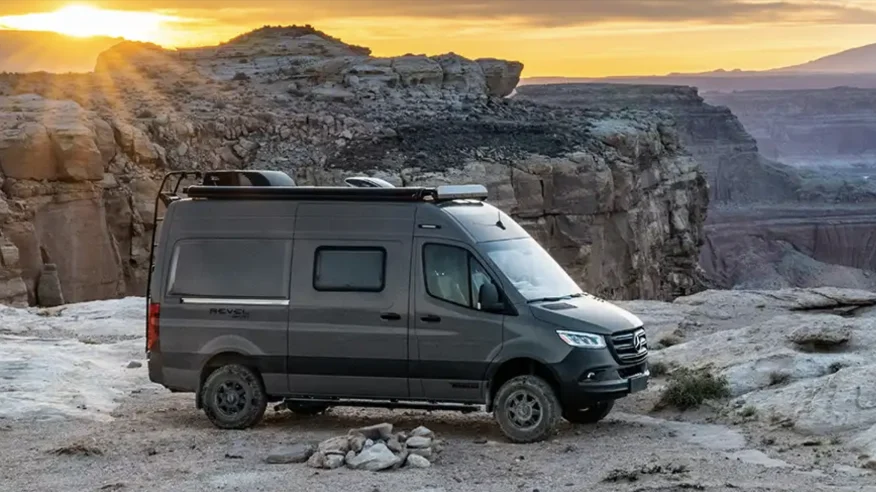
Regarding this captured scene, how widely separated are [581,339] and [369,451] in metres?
2.30

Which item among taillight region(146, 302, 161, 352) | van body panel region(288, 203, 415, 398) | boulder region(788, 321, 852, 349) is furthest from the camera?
boulder region(788, 321, 852, 349)

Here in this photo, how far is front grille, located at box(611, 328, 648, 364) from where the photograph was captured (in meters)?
11.6

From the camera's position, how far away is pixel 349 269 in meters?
11.9

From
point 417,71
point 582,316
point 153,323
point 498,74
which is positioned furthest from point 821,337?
point 498,74

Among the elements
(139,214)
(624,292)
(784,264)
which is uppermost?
(139,214)

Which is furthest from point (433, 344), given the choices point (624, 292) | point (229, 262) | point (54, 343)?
point (624, 292)

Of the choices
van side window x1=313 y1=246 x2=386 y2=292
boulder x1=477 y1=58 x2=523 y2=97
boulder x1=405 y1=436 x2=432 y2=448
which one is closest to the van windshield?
van side window x1=313 y1=246 x2=386 y2=292

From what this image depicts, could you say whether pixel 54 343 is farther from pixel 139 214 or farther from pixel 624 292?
pixel 624 292

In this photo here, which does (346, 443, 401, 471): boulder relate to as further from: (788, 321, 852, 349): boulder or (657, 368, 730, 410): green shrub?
(788, 321, 852, 349): boulder

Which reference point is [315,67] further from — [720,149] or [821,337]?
[720,149]

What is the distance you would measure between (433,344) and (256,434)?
2.02 meters

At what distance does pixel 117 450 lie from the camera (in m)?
11.3

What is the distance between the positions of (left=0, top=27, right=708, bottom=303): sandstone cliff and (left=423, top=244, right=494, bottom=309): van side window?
79.2 feet

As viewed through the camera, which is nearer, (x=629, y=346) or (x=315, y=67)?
(x=629, y=346)
